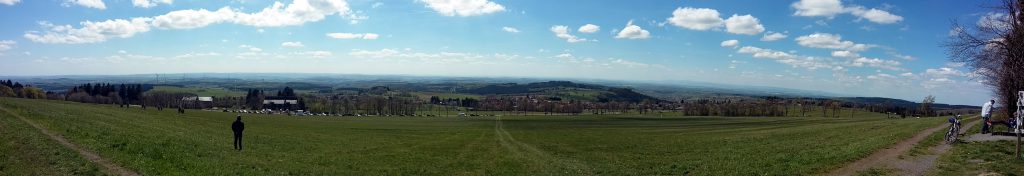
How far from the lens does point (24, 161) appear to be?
2002cm

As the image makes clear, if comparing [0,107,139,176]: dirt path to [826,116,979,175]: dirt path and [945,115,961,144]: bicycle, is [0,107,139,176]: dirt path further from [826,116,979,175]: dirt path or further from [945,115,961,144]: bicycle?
[945,115,961,144]: bicycle

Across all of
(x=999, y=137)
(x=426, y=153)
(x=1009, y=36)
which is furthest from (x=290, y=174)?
(x=999, y=137)

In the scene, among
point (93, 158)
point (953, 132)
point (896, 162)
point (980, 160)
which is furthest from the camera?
point (953, 132)

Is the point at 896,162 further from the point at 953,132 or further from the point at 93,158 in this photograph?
the point at 93,158

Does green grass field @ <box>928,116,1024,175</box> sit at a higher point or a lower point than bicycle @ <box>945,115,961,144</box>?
lower

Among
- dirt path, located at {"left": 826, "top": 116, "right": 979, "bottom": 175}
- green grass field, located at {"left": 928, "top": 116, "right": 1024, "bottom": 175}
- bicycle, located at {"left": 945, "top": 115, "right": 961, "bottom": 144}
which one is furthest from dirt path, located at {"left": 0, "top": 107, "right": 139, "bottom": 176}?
bicycle, located at {"left": 945, "top": 115, "right": 961, "bottom": 144}

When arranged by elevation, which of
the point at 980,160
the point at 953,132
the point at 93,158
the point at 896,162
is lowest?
the point at 93,158

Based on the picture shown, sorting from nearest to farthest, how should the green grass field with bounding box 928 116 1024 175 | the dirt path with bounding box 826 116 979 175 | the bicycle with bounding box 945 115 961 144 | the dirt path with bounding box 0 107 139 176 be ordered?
the green grass field with bounding box 928 116 1024 175, the dirt path with bounding box 826 116 979 175, the dirt path with bounding box 0 107 139 176, the bicycle with bounding box 945 115 961 144

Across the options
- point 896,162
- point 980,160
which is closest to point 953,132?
point 980,160

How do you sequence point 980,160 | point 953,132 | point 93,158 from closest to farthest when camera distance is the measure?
point 980,160, point 93,158, point 953,132

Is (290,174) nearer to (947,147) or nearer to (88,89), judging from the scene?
(947,147)

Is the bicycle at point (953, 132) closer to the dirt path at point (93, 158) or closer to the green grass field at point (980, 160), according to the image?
the green grass field at point (980, 160)

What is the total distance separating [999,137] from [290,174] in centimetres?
3271

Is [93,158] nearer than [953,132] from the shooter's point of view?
Yes
